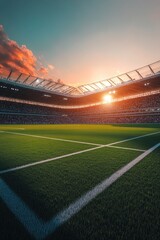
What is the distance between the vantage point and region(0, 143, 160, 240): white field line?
1262 mm

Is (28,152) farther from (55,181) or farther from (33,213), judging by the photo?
(33,213)

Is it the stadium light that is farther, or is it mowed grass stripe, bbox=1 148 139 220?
the stadium light

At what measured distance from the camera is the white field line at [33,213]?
1262 mm

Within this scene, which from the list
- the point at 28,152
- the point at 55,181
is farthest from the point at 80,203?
the point at 28,152

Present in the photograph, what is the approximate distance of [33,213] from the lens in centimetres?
148

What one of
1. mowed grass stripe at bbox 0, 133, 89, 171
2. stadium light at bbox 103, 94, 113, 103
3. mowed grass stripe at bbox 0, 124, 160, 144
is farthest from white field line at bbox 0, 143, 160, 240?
stadium light at bbox 103, 94, 113, 103

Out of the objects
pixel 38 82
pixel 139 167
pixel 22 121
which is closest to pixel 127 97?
pixel 38 82

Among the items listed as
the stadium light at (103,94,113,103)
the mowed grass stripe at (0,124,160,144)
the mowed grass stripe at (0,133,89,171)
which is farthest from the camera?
the stadium light at (103,94,113,103)

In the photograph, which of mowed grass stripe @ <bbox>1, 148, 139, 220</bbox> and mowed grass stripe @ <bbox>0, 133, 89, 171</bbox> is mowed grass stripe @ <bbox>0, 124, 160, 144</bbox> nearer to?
mowed grass stripe @ <bbox>0, 133, 89, 171</bbox>

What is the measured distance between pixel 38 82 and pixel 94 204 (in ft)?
133

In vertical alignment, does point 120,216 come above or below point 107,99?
below

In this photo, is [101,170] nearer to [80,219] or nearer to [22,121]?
[80,219]

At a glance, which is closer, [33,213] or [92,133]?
[33,213]

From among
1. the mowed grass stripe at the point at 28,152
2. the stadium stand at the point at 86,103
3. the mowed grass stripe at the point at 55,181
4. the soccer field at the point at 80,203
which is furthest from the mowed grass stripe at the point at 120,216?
the stadium stand at the point at 86,103
